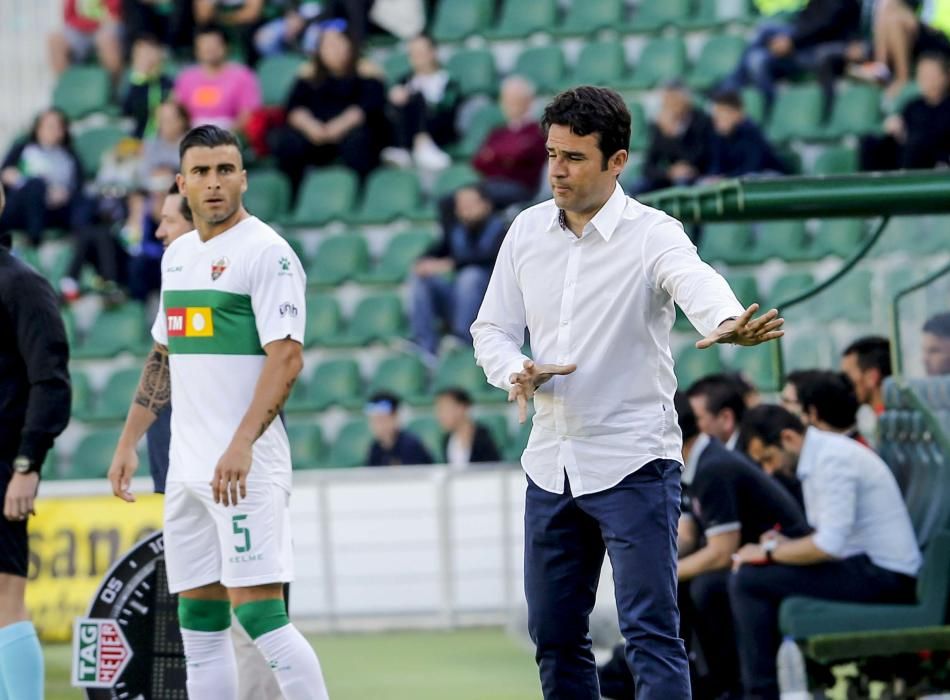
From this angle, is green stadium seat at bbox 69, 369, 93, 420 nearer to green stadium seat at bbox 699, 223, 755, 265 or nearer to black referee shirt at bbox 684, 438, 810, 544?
green stadium seat at bbox 699, 223, 755, 265

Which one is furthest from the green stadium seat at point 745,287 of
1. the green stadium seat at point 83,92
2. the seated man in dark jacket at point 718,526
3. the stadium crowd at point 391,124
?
the green stadium seat at point 83,92

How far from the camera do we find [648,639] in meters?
5.01

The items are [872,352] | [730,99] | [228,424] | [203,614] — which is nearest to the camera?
[228,424]

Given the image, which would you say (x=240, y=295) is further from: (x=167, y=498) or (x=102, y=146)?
(x=102, y=146)

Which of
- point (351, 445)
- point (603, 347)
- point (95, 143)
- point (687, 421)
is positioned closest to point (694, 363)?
point (351, 445)

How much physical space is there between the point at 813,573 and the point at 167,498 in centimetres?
284

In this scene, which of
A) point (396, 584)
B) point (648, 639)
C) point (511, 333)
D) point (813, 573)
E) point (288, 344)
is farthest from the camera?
point (396, 584)

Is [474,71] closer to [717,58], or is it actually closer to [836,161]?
[717,58]

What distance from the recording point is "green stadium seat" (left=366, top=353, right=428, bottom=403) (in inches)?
552

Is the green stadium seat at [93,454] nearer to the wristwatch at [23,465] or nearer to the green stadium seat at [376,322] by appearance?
the green stadium seat at [376,322]

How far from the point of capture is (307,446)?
13836 millimetres

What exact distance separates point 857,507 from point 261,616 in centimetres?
283

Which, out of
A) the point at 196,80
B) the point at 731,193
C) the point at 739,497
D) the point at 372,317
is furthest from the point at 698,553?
the point at 196,80

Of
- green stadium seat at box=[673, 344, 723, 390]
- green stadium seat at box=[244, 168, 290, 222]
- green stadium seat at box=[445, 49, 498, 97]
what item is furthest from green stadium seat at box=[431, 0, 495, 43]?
green stadium seat at box=[673, 344, 723, 390]
